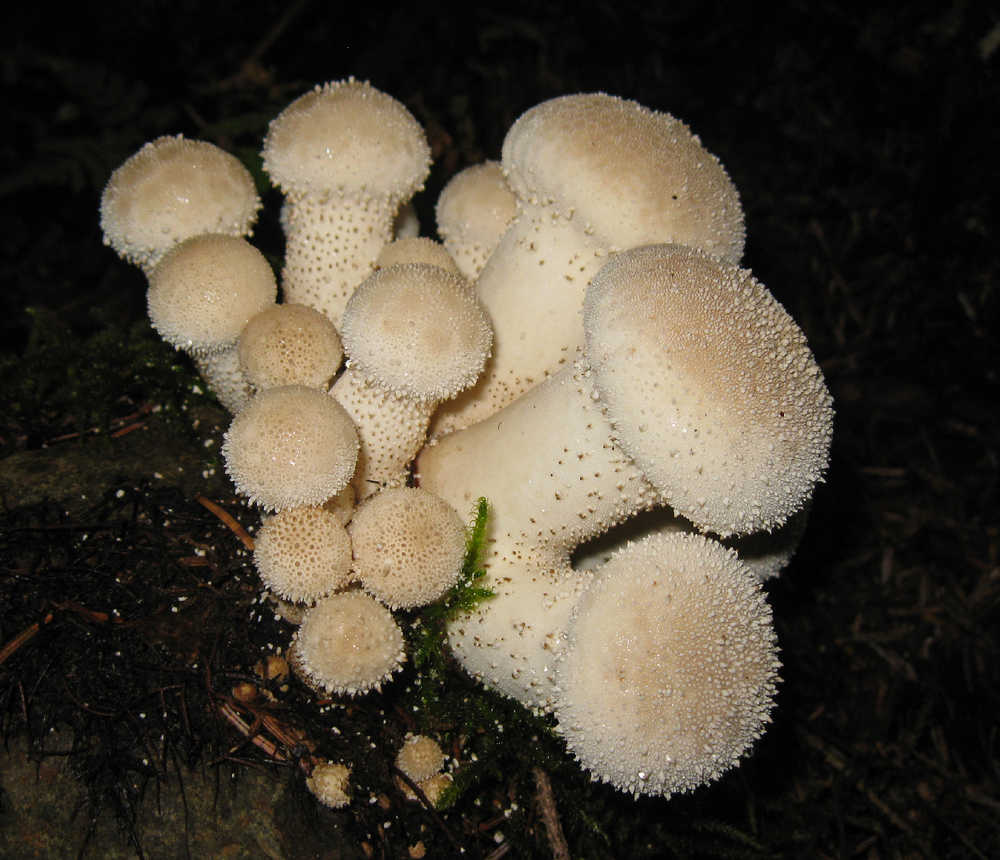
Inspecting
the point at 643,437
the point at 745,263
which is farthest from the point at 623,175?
the point at 745,263

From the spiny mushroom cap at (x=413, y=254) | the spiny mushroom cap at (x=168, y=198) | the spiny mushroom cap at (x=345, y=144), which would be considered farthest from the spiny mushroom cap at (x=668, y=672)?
the spiny mushroom cap at (x=168, y=198)

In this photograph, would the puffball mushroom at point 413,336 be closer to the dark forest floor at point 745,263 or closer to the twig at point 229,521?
the twig at point 229,521

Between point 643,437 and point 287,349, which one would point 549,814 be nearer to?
point 643,437

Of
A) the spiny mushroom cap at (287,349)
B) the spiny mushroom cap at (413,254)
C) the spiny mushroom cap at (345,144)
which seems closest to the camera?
the spiny mushroom cap at (287,349)

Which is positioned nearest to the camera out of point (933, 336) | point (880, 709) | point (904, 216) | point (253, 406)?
point (253, 406)

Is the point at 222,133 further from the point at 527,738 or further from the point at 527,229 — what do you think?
the point at 527,738

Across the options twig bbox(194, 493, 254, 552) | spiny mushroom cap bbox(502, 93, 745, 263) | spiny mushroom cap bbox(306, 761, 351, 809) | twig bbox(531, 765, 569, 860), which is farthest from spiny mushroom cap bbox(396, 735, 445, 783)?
spiny mushroom cap bbox(502, 93, 745, 263)

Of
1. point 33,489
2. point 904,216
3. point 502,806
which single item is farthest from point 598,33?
point 502,806
